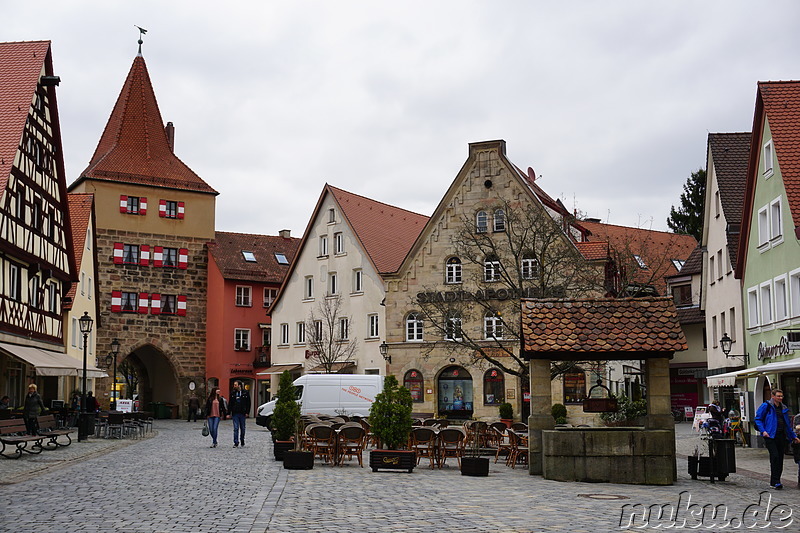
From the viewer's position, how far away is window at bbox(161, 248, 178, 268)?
57.4m

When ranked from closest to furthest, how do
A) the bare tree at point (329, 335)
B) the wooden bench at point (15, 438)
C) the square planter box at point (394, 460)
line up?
1. the square planter box at point (394, 460)
2. the wooden bench at point (15, 438)
3. the bare tree at point (329, 335)

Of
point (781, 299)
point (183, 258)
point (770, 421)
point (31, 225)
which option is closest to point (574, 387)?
point (781, 299)

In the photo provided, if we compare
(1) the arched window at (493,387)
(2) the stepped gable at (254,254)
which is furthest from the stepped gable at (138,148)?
(1) the arched window at (493,387)

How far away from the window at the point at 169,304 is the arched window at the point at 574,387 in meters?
25.6

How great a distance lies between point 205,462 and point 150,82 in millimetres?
45056

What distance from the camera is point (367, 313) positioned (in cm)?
5019

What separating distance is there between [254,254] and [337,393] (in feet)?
85.3

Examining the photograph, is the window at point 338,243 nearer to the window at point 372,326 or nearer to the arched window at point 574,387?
the window at point 372,326

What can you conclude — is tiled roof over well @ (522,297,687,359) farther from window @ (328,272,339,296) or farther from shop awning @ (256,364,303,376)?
shop awning @ (256,364,303,376)

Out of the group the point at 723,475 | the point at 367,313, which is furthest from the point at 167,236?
the point at 723,475

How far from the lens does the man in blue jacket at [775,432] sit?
1620 cm

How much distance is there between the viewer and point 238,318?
58.4 meters

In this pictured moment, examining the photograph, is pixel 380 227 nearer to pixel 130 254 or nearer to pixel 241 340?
pixel 241 340

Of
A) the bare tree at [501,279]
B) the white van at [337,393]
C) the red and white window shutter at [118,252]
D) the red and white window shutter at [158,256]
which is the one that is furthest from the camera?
the red and white window shutter at [158,256]
